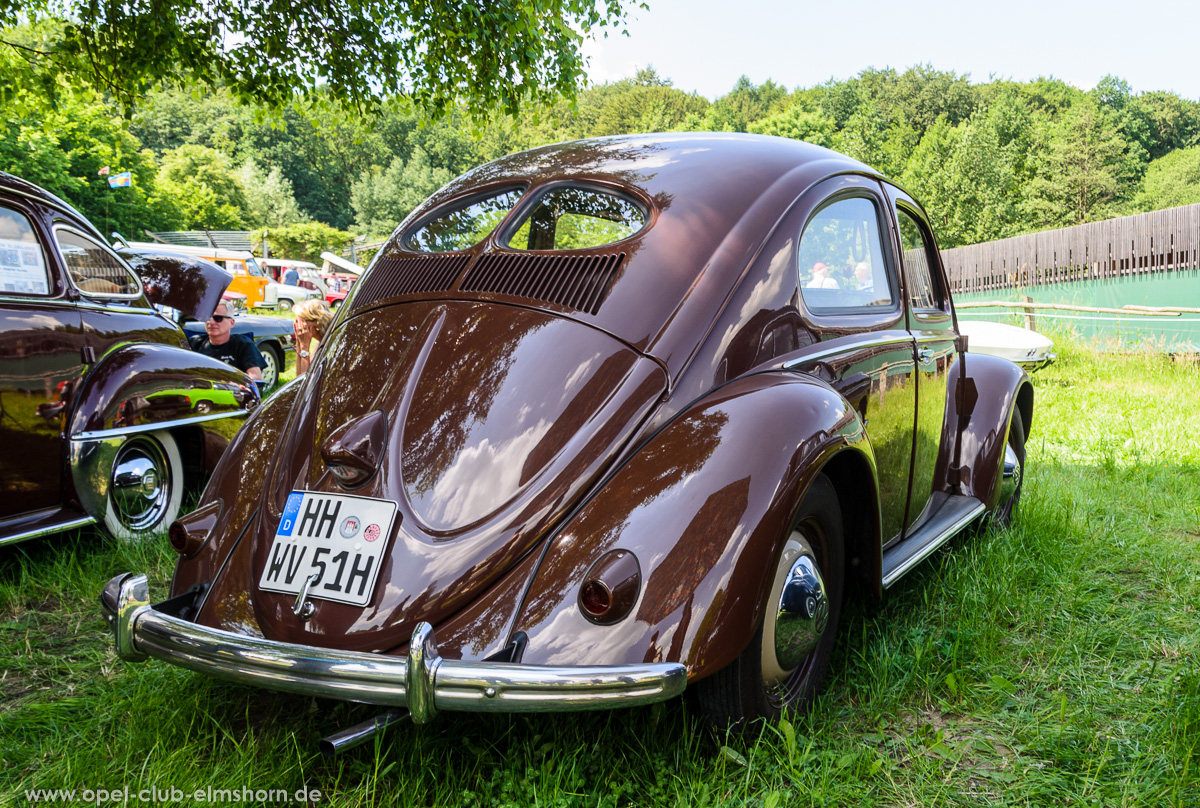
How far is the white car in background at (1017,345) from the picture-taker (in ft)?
35.9

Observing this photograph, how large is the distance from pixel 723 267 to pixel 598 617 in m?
1.20

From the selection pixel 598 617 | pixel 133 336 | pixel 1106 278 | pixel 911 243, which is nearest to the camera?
pixel 598 617

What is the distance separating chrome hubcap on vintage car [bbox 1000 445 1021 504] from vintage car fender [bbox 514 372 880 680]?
89.3 inches

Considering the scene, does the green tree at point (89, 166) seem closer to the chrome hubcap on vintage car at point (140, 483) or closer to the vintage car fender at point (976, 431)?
the chrome hubcap on vintage car at point (140, 483)

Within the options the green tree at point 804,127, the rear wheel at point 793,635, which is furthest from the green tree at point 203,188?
the rear wheel at point 793,635

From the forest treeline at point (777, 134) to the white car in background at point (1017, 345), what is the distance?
2141 cm

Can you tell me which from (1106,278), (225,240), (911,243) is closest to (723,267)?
(911,243)

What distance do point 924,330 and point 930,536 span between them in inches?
→ 37.6

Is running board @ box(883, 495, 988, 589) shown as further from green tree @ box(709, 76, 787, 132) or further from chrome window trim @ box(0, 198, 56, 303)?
green tree @ box(709, 76, 787, 132)

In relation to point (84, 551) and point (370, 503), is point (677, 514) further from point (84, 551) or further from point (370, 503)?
point (84, 551)

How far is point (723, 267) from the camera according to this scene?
8.23 ft

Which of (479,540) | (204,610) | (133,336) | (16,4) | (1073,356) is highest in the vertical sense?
(16,4)

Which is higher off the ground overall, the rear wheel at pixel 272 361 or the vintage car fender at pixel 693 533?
the vintage car fender at pixel 693 533

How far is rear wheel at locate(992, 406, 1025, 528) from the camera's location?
4117 millimetres
